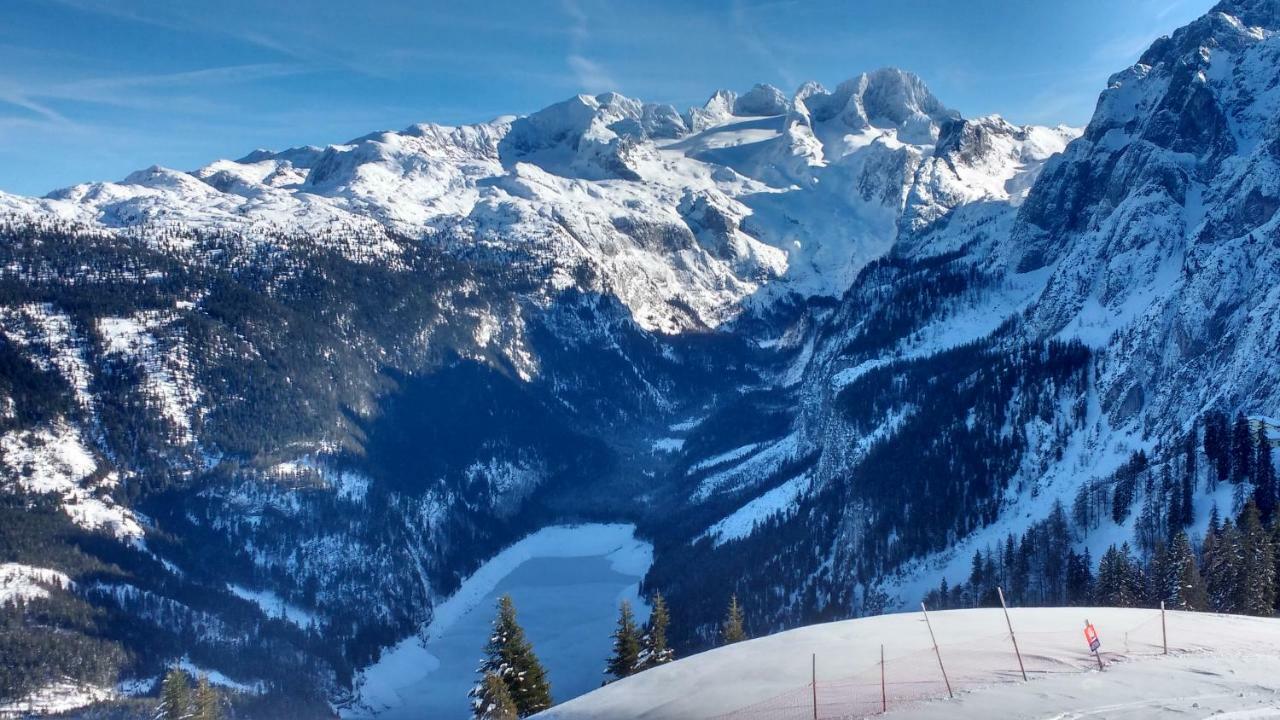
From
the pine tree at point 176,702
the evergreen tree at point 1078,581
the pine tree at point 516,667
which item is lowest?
the pine tree at point 176,702

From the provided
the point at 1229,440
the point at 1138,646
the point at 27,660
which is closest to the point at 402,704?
the point at 27,660

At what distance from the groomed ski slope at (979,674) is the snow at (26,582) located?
139876 mm

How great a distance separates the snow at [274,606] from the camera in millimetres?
159125

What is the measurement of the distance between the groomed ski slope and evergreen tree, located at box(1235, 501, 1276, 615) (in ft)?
122

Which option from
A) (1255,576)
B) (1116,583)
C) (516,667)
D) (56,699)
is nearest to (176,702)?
(516,667)

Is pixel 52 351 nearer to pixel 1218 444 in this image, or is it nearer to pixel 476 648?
pixel 476 648

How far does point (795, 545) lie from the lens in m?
156

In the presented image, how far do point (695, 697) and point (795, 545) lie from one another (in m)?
130

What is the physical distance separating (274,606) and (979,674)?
6163 inches

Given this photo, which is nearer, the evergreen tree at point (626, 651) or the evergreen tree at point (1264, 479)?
the evergreen tree at point (626, 651)

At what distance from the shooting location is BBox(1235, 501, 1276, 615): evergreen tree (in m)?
67.9

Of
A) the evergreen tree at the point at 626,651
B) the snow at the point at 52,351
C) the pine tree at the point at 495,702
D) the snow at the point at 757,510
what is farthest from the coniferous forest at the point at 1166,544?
the snow at the point at 52,351

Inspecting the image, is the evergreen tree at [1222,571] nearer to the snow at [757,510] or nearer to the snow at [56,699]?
the snow at [757,510]

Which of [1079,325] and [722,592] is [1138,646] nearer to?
[722,592]
